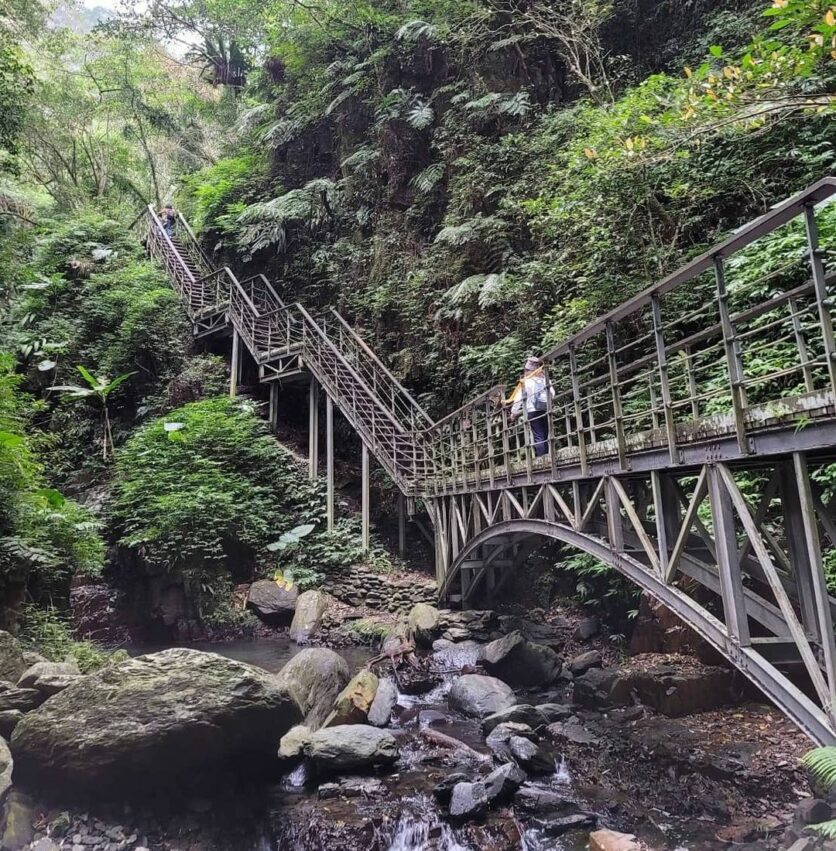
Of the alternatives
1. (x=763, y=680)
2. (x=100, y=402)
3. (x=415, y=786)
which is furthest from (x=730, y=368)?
(x=100, y=402)

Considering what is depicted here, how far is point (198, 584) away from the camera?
11531 mm

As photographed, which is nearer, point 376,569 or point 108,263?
point 376,569

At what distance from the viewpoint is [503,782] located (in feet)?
17.9

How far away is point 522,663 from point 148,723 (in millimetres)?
5460

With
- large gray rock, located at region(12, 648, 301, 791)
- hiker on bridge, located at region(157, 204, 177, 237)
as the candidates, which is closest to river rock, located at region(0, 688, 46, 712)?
large gray rock, located at region(12, 648, 301, 791)

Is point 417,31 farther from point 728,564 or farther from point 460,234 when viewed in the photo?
point 728,564

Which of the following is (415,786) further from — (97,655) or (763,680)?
(97,655)

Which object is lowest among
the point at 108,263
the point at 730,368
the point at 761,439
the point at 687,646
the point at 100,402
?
the point at 687,646

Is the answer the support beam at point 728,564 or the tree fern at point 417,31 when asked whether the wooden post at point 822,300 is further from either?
the tree fern at point 417,31

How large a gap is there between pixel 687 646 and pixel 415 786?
4.33 m

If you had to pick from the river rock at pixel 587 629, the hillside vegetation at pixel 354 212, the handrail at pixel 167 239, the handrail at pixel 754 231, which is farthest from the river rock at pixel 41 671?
the handrail at pixel 167 239

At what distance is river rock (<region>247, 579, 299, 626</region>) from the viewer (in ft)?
38.6

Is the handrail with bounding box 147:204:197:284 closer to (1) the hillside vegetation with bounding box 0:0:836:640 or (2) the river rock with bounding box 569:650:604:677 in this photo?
(1) the hillside vegetation with bounding box 0:0:836:640

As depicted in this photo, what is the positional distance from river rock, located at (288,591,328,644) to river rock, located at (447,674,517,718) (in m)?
4.06
